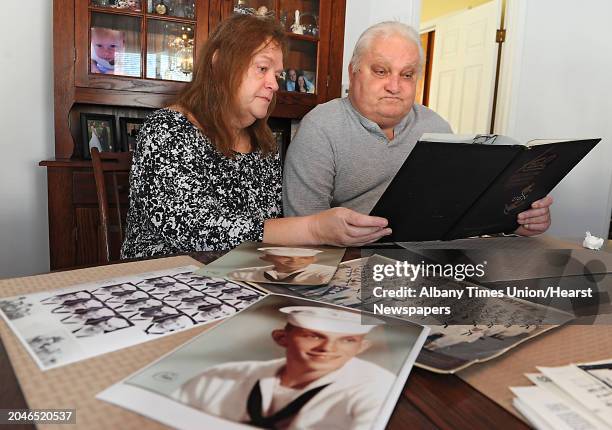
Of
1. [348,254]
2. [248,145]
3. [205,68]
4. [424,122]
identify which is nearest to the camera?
[348,254]

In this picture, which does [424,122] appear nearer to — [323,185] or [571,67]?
[323,185]

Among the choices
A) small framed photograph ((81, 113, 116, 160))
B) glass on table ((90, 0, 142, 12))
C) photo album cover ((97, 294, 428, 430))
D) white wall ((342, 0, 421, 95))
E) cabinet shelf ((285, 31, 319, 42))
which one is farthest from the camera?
white wall ((342, 0, 421, 95))

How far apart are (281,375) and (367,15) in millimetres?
2733

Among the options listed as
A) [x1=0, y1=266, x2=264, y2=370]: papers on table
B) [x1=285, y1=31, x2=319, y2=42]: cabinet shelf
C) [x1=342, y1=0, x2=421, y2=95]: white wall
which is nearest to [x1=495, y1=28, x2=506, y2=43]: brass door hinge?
[x1=342, y1=0, x2=421, y2=95]: white wall

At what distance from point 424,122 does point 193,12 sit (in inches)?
47.1

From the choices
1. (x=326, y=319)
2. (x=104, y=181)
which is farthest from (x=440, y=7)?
(x=326, y=319)

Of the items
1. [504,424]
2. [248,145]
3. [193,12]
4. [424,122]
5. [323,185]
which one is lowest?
[504,424]

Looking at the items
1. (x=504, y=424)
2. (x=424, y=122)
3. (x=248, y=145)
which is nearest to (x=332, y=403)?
(x=504, y=424)

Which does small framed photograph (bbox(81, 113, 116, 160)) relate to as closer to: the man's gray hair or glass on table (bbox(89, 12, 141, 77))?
glass on table (bbox(89, 12, 141, 77))

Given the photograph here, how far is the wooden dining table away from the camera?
1.32ft

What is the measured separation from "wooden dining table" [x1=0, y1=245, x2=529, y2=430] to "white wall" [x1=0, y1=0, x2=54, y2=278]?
194cm

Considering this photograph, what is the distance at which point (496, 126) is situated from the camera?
3391 mm

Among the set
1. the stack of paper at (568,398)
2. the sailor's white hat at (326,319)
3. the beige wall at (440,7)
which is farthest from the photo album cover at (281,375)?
the beige wall at (440,7)

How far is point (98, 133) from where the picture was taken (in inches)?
85.5
